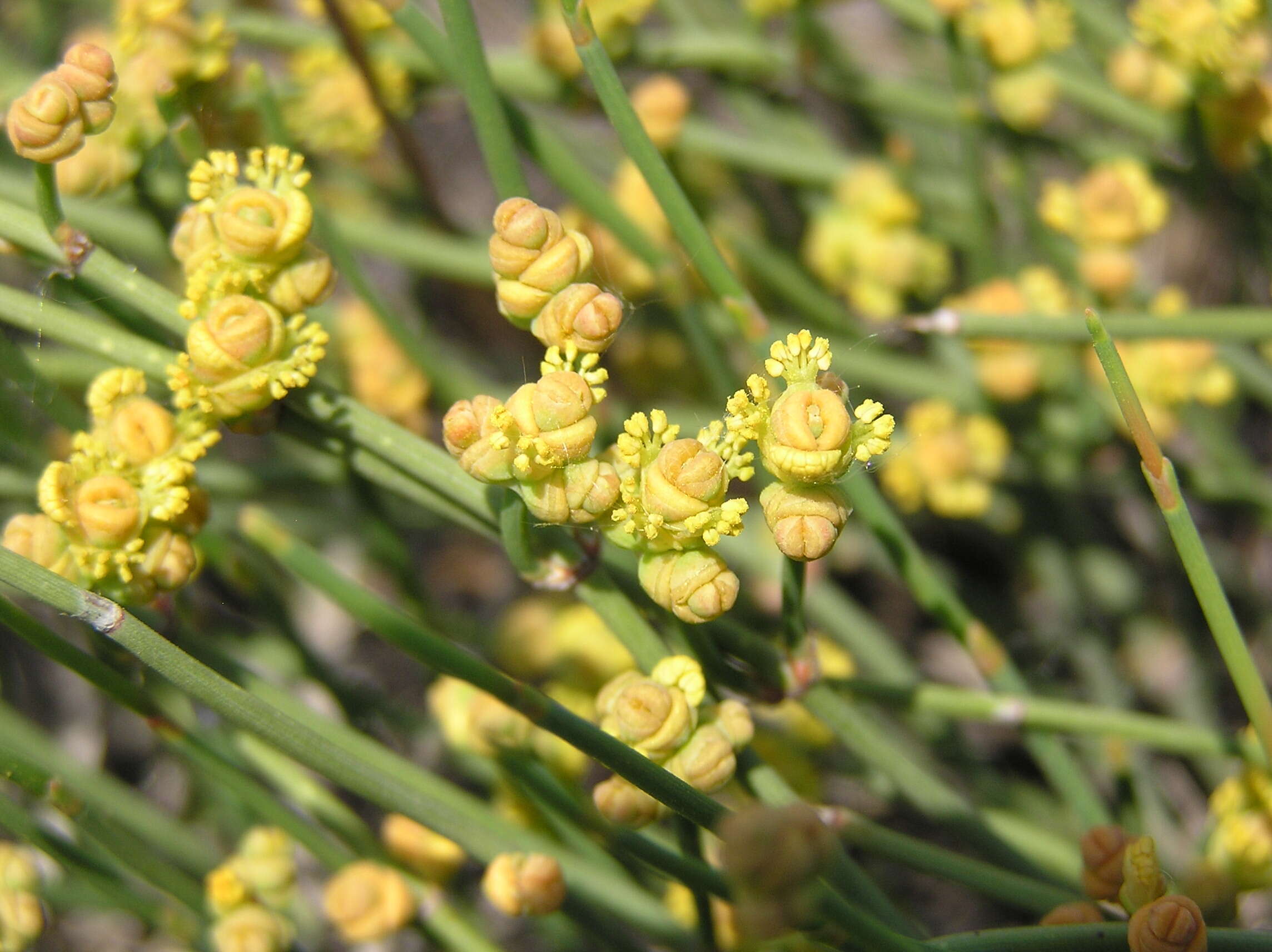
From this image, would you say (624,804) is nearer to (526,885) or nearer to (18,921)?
(526,885)

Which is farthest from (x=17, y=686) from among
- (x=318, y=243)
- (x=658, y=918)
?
(x=658, y=918)

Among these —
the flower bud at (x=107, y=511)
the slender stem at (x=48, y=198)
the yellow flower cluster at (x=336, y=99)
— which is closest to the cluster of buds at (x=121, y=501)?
the flower bud at (x=107, y=511)

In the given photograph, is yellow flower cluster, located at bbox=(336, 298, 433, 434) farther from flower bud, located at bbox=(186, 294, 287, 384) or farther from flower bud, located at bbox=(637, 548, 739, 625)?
flower bud, located at bbox=(637, 548, 739, 625)

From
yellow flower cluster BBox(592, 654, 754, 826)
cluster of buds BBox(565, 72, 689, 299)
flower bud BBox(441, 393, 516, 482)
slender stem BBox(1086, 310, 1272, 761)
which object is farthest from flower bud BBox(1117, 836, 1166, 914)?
cluster of buds BBox(565, 72, 689, 299)

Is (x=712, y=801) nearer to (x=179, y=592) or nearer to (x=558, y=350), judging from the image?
A: (x=558, y=350)

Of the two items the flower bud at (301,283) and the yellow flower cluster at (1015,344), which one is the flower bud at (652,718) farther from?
the yellow flower cluster at (1015,344)

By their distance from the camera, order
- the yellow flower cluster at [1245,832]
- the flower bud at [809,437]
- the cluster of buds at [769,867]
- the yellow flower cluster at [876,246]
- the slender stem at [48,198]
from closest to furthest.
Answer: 1. the cluster of buds at [769,867]
2. the flower bud at [809,437]
3. the slender stem at [48,198]
4. the yellow flower cluster at [1245,832]
5. the yellow flower cluster at [876,246]
